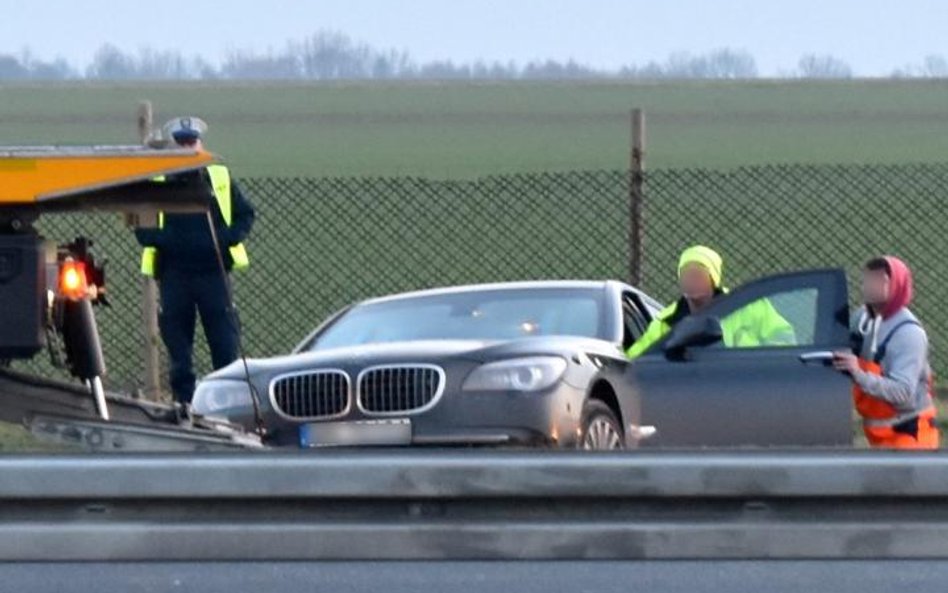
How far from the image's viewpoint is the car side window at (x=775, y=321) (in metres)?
10.0

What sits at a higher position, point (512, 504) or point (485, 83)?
point (512, 504)

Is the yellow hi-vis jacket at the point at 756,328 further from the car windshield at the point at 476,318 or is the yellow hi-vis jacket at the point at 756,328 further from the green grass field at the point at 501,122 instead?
the green grass field at the point at 501,122

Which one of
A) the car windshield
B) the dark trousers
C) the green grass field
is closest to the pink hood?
the car windshield

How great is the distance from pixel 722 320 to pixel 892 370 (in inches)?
35.2

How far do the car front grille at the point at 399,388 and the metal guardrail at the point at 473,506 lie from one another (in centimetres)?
429

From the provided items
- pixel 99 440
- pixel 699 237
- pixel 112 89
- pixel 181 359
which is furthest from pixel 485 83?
pixel 99 440

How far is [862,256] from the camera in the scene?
2088 centimetres

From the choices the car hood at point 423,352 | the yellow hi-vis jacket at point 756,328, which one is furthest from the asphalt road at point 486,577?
the yellow hi-vis jacket at point 756,328

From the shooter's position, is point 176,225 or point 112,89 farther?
point 112,89

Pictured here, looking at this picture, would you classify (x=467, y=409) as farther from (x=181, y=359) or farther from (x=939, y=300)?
(x=939, y=300)

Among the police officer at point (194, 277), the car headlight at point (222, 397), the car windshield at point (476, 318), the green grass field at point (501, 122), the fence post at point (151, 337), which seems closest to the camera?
the car headlight at point (222, 397)

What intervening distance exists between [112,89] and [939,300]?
6500 cm

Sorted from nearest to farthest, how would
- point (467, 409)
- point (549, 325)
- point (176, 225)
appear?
point (467, 409)
point (549, 325)
point (176, 225)

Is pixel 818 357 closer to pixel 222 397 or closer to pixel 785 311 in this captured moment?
pixel 785 311
